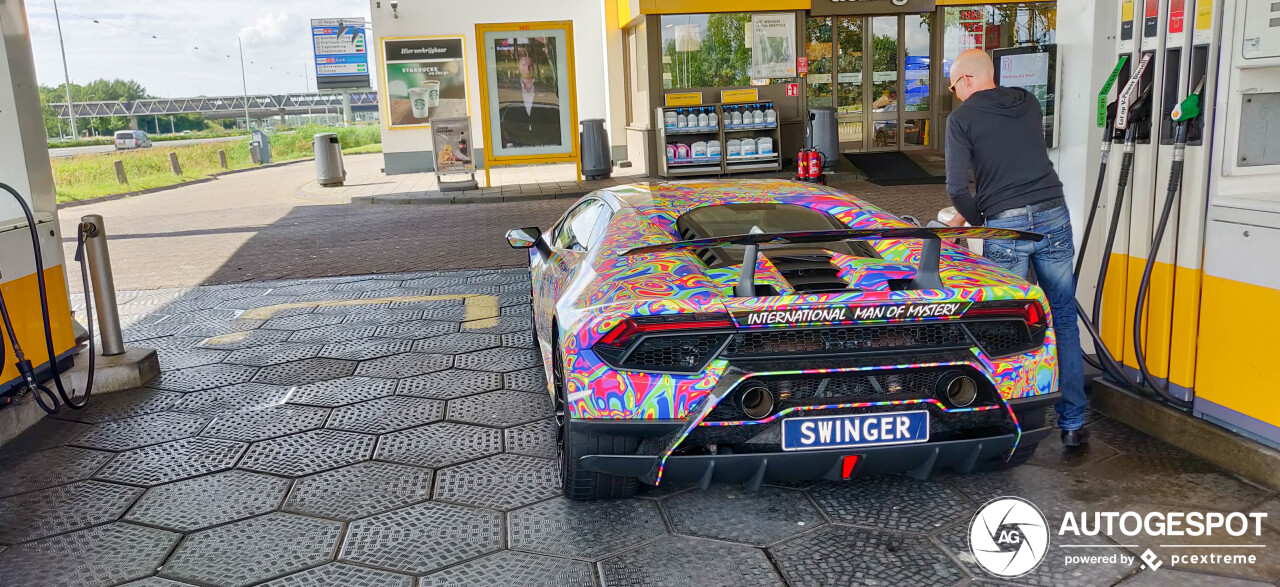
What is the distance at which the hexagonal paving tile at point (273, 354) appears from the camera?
6.15 metres

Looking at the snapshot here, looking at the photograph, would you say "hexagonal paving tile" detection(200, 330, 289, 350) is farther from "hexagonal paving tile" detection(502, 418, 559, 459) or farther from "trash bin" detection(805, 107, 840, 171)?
"trash bin" detection(805, 107, 840, 171)

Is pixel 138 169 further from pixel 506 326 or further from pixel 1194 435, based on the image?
pixel 1194 435

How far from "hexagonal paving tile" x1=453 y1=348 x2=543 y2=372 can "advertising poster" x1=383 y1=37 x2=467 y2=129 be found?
15478mm

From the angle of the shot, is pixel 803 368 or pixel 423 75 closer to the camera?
pixel 803 368

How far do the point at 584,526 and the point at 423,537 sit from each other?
1.92 feet

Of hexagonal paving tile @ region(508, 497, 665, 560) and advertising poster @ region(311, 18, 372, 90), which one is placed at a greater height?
advertising poster @ region(311, 18, 372, 90)

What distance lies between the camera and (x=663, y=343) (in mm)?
3129

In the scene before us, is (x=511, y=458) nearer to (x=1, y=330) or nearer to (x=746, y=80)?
(x=1, y=330)

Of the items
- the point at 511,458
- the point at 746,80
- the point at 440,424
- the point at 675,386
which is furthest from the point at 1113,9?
the point at 746,80

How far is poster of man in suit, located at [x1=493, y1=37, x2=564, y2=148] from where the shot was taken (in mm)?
17016

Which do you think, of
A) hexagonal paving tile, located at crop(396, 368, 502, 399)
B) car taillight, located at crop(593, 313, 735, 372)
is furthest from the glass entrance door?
car taillight, located at crop(593, 313, 735, 372)

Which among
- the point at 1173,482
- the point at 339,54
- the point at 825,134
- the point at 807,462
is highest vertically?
the point at 339,54

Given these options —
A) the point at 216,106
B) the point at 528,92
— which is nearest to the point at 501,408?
the point at 528,92

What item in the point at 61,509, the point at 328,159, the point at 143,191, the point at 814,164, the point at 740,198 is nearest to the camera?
the point at 61,509
